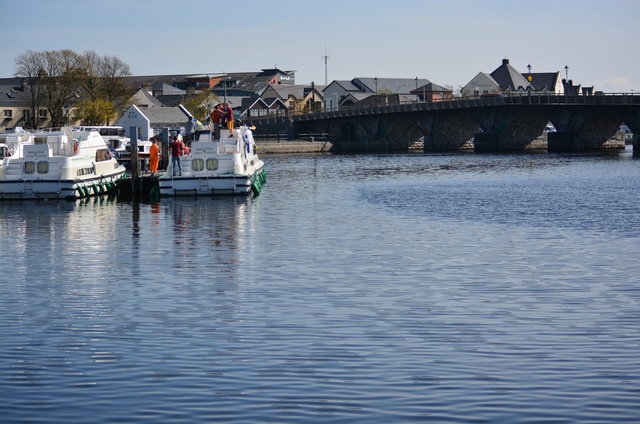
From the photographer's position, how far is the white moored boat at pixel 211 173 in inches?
2274

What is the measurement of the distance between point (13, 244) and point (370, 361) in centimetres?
2398

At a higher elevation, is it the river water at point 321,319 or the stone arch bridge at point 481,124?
the stone arch bridge at point 481,124

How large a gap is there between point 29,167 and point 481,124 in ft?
341

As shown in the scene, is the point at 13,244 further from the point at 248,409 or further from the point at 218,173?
the point at 248,409

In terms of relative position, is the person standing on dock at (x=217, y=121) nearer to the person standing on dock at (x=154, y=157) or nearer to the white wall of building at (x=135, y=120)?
the person standing on dock at (x=154, y=157)

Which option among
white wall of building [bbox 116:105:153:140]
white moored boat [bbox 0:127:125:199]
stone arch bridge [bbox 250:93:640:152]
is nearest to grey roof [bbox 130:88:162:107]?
stone arch bridge [bbox 250:93:640:152]

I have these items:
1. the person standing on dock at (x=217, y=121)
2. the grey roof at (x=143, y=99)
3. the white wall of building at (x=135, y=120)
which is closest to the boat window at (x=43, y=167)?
the person standing on dock at (x=217, y=121)

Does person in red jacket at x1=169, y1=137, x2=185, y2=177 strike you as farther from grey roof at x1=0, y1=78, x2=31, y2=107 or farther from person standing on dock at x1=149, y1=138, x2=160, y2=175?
grey roof at x1=0, y1=78, x2=31, y2=107

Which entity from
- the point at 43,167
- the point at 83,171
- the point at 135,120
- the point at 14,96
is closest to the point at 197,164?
the point at 83,171

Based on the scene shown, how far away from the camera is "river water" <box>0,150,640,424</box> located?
16.6 metres

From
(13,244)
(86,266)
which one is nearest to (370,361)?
(86,266)

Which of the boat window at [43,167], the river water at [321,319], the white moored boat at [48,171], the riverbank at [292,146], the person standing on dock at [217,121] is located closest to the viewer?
the river water at [321,319]

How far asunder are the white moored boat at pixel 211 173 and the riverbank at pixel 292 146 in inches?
3505

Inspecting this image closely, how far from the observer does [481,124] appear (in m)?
153
